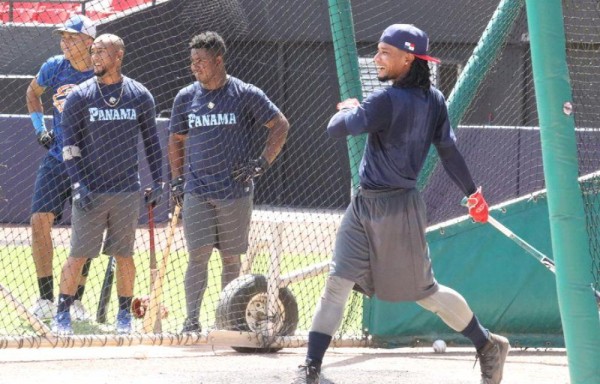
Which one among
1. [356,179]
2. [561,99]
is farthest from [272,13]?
[561,99]

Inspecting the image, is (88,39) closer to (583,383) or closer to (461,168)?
(461,168)

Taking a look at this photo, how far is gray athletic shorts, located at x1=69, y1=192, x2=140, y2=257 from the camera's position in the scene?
7.70m

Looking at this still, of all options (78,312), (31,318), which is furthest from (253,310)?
(78,312)

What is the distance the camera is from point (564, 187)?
441cm

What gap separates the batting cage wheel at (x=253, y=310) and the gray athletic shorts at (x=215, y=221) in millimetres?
360

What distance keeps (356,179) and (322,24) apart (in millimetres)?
8616

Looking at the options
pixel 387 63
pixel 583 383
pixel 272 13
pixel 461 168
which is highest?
pixel 272 13

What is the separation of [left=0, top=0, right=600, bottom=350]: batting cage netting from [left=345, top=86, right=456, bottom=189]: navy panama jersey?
122cm

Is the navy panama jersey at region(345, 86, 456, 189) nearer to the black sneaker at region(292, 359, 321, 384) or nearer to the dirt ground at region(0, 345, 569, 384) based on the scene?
the black sneaker at region(292, 359, 321, 384)

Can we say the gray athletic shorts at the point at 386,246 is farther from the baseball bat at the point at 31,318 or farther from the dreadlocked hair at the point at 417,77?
the baseball bat at the point at 31,318

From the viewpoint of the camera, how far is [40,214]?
27.7 feet

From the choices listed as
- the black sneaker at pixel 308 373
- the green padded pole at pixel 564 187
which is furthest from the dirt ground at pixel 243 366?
the green padded pole at pixel 564 187

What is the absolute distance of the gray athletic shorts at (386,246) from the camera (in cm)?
590

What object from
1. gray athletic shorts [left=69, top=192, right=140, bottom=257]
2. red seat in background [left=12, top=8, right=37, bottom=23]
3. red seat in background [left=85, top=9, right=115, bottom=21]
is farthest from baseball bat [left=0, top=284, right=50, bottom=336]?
red seat in background [left=12, top=8, right=37, bottom=23]
